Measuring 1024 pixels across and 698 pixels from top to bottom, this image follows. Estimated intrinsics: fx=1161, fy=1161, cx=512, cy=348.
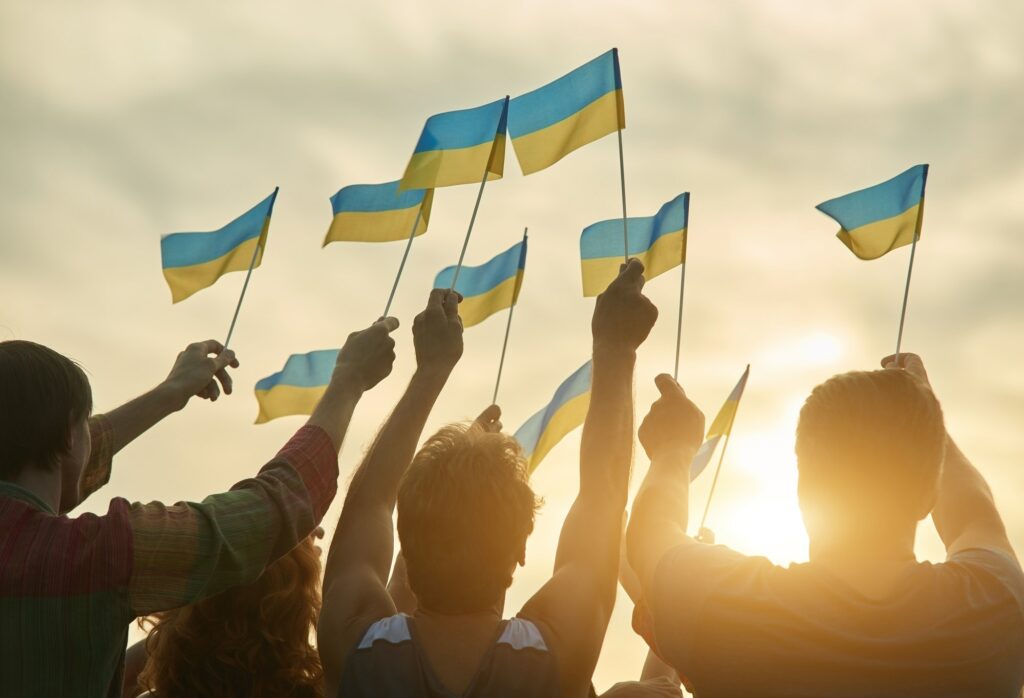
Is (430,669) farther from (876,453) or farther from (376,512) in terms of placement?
(876,453)

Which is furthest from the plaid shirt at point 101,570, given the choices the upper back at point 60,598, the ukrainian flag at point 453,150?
the ukrainian flag at point 453,150

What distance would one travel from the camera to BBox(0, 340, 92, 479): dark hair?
301 centimetres

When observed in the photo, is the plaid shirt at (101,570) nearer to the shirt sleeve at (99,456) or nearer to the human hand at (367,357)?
the human hand at (367,357)

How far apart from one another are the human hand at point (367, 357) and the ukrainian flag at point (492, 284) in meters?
3.86

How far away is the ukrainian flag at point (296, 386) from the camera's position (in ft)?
27.9

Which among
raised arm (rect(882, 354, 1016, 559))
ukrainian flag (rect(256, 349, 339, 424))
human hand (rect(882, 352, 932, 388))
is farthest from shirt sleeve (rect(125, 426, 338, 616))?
ukrainian flag (rect(256, 349, 339, 424))

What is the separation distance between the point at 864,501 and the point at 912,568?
0.21m

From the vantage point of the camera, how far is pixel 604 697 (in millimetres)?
3658

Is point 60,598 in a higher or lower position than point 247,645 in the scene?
lower

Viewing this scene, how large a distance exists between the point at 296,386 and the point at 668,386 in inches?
204

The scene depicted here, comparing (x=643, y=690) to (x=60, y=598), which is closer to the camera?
(x=60, y=598)

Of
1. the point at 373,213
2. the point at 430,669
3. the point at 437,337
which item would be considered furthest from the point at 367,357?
the point at 373,213

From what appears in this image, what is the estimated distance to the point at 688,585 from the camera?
300 centimetres

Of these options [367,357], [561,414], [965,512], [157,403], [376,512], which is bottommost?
[376,512]
